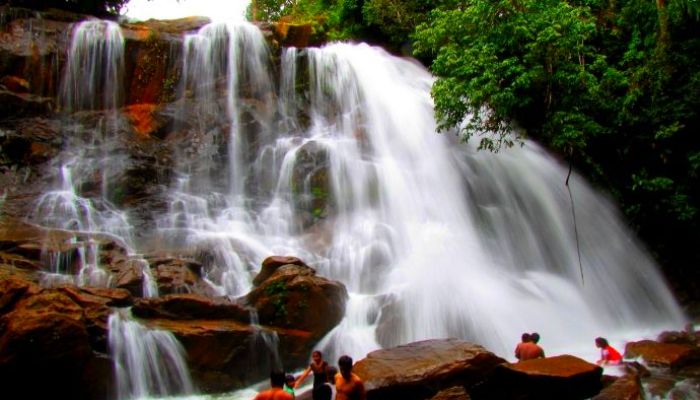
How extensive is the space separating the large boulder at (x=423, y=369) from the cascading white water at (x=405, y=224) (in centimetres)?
191

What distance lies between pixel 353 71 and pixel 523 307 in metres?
10.2

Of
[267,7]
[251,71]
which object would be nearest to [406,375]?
[251,71]

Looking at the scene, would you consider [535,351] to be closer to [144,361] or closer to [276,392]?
[276,392]

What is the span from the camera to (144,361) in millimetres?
7965

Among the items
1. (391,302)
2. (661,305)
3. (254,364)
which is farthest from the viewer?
(661,305)

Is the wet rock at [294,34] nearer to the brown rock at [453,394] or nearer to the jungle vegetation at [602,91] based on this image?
the jungle vegetation at [602,91]

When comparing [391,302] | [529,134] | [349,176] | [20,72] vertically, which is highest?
[20,72]

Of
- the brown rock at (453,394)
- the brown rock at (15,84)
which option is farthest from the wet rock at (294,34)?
the brown rock at (453,394)

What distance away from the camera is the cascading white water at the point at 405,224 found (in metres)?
10.4

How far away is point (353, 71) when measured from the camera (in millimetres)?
18094

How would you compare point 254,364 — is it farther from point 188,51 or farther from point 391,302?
point 188,51

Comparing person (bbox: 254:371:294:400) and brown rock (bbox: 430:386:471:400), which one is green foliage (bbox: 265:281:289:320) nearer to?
brown rock (bbox: 430:386:471:400)

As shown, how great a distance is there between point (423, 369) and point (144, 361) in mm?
4095

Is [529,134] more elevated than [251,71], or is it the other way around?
[251,71]
